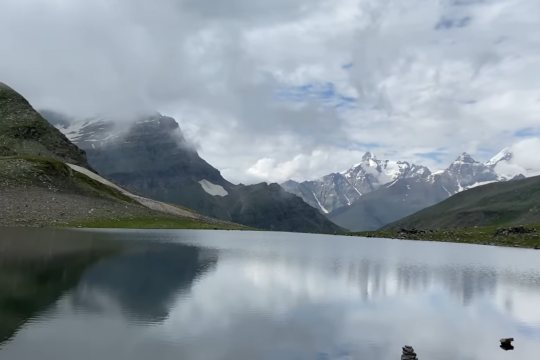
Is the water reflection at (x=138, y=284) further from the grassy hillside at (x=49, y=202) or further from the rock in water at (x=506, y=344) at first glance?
the grassy hillside at (x=49, y=202)

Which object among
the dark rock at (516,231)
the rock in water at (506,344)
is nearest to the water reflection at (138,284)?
the rock in water at (506,344)

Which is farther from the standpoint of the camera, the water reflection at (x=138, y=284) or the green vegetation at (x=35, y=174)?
the green vegetation at (x=35, y=174)

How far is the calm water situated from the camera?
2900 cm

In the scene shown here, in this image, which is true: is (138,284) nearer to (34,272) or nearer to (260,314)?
(34,272)

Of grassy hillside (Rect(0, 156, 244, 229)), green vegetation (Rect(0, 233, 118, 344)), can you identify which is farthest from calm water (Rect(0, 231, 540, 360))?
grassy hillside (Rect(0, 156, 244, 229))

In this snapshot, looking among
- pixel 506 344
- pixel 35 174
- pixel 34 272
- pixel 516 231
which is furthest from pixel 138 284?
pixel 516 231

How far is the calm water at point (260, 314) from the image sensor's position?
29000 millimetres

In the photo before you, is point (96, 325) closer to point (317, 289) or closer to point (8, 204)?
point (317, 289)

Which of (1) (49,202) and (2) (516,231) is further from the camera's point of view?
(2) (516,231)

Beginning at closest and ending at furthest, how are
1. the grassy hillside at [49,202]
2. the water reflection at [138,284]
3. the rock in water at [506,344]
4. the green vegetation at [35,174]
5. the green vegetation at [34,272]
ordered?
1. the green vegetation at [34,272]
2. the rock in water at [506,344]
3. the water reflection at [138,284]
4. the grassy hillside at [49,202]
5. the green vegetation at [35,174]

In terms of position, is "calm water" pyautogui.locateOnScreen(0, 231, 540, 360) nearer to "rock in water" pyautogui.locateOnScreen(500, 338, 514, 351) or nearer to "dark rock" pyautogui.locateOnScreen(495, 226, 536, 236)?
"rock in water" pyautogui.locateOnScreen(500, 338, 514, 351)

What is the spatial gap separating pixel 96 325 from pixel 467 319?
3017cm

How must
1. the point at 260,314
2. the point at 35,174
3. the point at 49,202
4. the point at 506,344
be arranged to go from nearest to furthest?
the point at 506,344 → the point at 260,314 → the point at 49,202 → the point at 35,174

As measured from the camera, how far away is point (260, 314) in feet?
132
